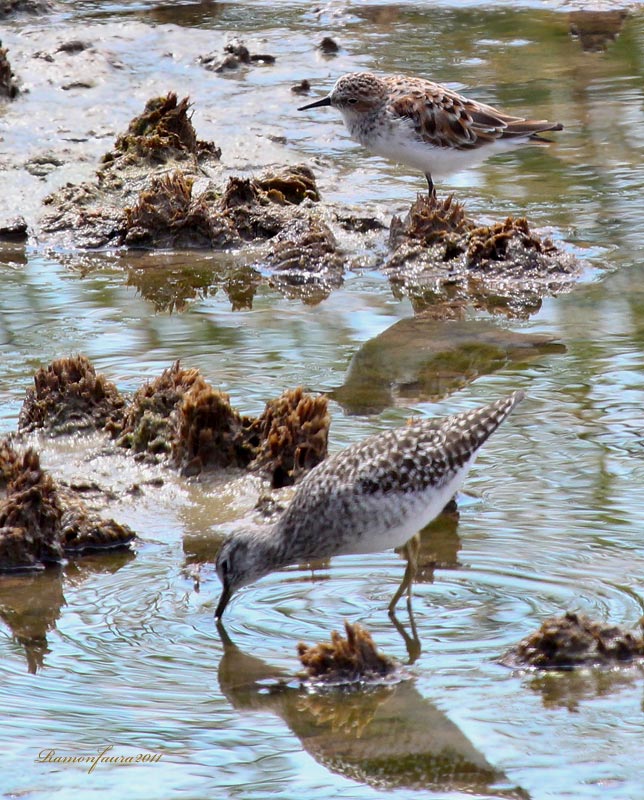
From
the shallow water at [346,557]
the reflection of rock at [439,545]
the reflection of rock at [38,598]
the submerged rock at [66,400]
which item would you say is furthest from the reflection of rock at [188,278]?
the reflection of rock at [38,598]

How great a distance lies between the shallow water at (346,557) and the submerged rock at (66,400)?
19 cm

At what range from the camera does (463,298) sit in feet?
34.6

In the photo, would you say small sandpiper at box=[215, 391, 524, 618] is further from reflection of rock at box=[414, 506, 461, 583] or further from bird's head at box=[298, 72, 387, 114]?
bird's head at box=[298, 72, 387, 114]

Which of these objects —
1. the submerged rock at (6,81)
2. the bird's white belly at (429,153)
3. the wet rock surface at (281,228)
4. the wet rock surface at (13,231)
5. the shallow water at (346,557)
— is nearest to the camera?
the shallow water at (346,557)

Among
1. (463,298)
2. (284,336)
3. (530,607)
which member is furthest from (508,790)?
(463,298)

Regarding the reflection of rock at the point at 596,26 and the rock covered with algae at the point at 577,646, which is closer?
the rock covered with algae at the point at 577,646

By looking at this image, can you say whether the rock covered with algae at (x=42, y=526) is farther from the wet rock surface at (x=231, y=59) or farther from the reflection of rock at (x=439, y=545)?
the wet rock surface at (x=231, y=59)

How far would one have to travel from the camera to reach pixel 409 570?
6434mm

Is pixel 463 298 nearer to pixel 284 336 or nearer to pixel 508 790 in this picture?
pixel 284 336

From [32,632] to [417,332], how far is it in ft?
14.2

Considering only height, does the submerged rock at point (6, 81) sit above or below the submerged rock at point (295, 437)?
above

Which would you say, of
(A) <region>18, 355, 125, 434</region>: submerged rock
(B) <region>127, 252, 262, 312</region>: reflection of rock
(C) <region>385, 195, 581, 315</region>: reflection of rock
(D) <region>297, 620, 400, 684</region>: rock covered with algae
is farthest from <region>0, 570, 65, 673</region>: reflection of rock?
(C) <region>385, 195, 581, 315</region>: reflection of rock

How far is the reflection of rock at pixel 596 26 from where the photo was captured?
17.3 meters

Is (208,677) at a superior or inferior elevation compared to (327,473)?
inferior
